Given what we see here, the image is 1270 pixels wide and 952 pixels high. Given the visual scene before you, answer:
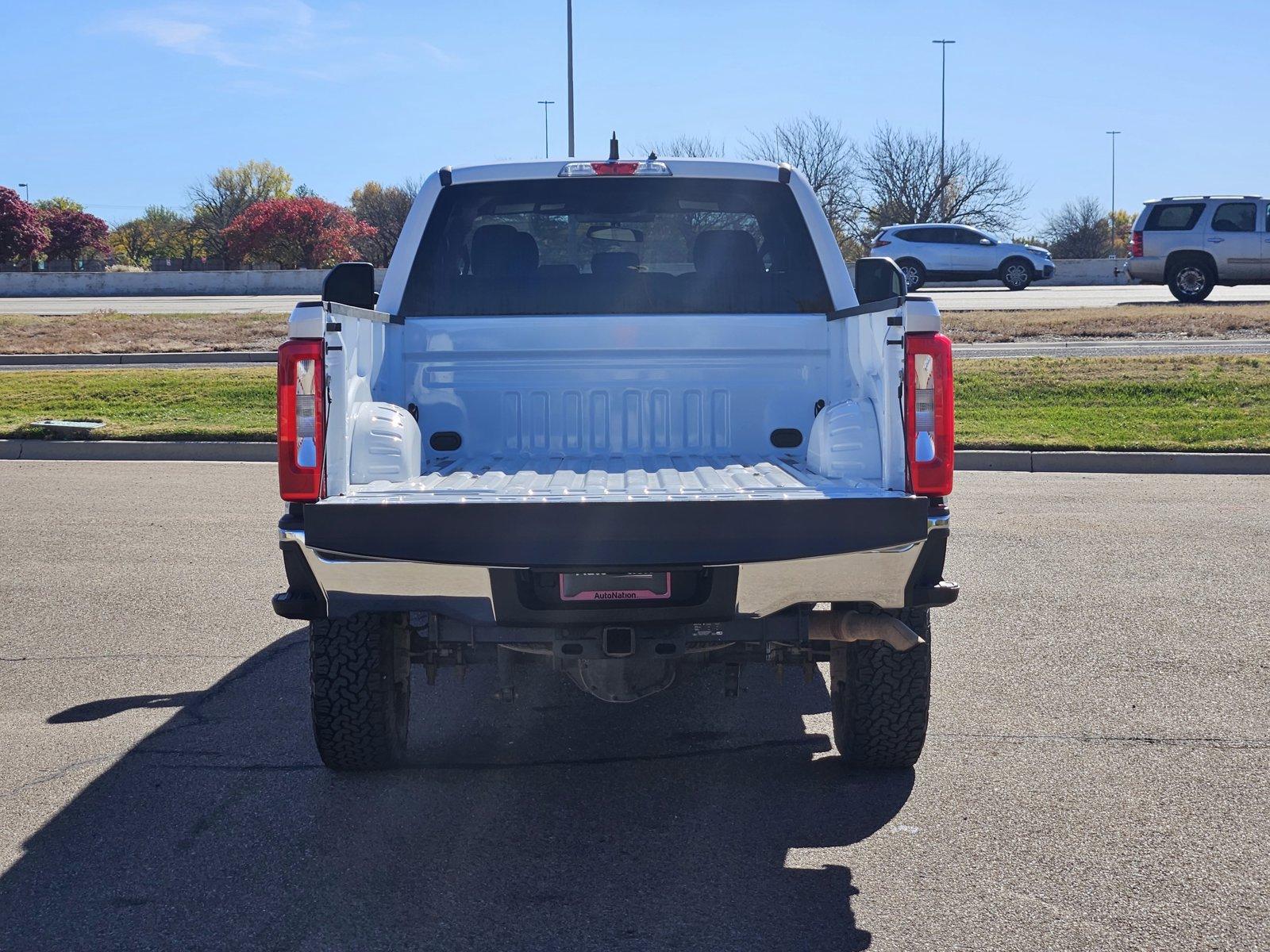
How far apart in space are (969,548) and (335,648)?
Result: 5345 mm

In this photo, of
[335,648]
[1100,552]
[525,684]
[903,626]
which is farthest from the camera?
[1100,552]

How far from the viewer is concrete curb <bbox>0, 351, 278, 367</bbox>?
20.9 metres

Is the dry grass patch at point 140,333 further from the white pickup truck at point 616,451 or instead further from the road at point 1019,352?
the white pickup truck at point 616,451

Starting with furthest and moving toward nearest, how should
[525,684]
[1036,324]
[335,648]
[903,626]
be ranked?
[1036,324], [525,684], [335,648], [903,626]

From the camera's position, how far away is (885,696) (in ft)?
A: 15.1

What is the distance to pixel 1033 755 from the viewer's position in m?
4.98

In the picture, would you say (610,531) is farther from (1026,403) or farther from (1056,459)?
(1026,403)

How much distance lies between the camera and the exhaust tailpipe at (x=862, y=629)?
417 cm

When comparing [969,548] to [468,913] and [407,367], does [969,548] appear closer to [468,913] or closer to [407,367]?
[407,367]

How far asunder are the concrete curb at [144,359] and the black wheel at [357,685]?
16599 millimetres

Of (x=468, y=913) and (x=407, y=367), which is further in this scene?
(x=407, y=367)

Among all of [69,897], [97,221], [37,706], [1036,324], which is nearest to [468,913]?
[69,897]

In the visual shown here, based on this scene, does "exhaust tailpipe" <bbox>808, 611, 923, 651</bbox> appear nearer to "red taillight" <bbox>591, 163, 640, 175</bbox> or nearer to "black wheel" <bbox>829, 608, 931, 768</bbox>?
"black wheel" <bbox>829, 608, 931, 768</bbox>

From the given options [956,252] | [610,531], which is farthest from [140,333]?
[610,531]
